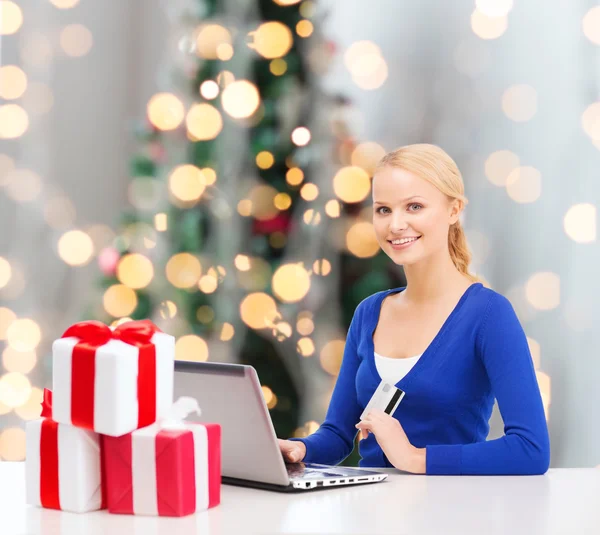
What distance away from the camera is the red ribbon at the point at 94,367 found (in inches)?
38.7

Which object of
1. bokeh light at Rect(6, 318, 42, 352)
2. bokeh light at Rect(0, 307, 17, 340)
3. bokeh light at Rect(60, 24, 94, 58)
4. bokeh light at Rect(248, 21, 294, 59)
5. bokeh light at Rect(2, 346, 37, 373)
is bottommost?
bokeh light at Rect(2, 346, 37, 373)

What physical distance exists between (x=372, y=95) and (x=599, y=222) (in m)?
0.96

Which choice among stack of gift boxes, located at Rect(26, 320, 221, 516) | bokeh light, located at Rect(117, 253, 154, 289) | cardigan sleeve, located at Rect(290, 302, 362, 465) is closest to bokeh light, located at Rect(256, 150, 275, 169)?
bokeh light, located at Rect(117, 253, 154, 289)

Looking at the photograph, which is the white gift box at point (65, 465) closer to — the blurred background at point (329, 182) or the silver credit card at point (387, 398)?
the silver credit card at point (387, 398)

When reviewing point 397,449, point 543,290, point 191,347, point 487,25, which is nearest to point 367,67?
point 487,25

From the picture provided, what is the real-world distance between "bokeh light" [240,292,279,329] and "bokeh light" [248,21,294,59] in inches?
30.9

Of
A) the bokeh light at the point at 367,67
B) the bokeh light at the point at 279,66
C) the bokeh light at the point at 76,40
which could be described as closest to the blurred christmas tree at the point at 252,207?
the bokeh light at the point at 279,66

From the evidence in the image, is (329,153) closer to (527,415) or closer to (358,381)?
(358,381)

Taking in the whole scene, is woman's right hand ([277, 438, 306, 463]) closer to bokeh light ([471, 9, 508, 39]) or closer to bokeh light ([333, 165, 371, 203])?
bokeh light ([333, 165, 371, 203])

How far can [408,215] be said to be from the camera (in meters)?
1.58

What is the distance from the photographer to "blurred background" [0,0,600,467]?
8.78ft

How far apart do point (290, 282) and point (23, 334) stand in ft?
4.19

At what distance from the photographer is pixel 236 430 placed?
1.13 meters

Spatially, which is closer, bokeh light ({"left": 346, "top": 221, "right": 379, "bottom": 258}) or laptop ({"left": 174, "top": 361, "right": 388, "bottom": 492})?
laptop ({"left": 174, "top": 361, "right": 388, "bottom": 492})
